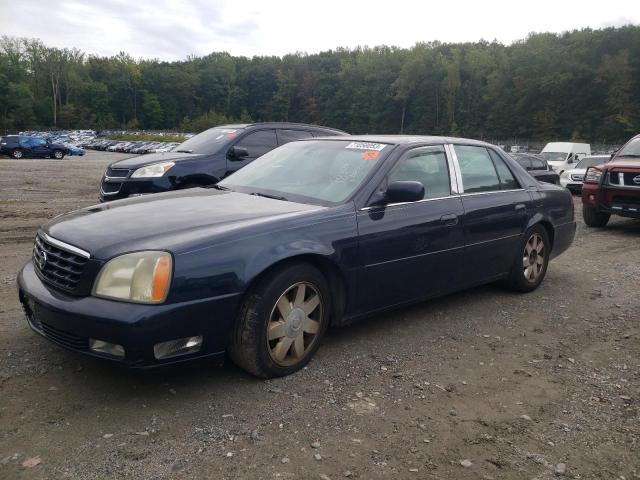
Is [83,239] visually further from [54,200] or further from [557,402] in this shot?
[54,200]

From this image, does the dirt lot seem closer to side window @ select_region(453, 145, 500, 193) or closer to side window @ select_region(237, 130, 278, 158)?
side window @ select_region(453, 145, 500, 193)

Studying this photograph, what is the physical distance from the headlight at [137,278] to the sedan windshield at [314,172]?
52.7 inches

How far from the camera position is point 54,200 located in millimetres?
12383

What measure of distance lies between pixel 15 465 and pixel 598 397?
325 centimetres

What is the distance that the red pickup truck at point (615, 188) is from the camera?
9.06 m

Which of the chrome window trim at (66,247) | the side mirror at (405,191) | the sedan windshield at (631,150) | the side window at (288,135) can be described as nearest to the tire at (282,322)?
the side mirror at (405,191)

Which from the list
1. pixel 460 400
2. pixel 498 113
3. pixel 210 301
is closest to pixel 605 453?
pixel 460 400

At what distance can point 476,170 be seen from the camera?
5.08 m

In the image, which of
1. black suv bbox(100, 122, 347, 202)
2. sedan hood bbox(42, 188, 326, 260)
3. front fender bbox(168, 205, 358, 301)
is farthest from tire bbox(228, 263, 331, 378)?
black suv bbox(100, 122, 347, 202)

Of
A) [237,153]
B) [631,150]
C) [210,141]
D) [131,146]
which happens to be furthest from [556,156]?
[131,146]

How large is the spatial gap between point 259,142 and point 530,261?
4779 millimetres

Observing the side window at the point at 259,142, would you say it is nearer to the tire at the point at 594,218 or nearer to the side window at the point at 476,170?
the side window at the point at 476,170

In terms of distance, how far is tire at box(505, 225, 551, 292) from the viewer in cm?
545

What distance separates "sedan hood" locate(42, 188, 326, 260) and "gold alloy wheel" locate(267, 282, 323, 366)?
0.48m
